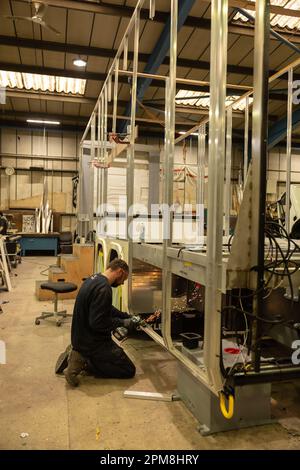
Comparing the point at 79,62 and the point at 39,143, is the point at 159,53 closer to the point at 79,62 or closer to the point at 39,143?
the point at 79,62

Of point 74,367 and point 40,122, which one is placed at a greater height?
point 40,122

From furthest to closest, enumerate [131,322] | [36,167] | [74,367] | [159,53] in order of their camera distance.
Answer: [36,167] → [159,53] → [131,322] → [74,367]

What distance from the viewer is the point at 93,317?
3137 millimetres

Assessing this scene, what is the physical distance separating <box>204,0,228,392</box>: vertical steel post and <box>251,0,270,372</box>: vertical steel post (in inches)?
6.4

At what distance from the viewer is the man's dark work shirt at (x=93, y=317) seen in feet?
10.3

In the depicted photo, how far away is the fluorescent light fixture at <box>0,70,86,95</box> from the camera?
8492mm

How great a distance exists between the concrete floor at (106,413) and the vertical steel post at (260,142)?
93 cm

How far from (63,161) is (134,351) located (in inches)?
419

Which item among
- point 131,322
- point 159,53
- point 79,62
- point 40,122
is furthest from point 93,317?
point 40,122

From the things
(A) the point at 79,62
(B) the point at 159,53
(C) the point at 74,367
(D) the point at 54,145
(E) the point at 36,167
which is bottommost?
(C) the point at 74,367

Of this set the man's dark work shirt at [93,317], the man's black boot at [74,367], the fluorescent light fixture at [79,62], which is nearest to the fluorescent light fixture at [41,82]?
the fluorescent light fixture at [79,62]

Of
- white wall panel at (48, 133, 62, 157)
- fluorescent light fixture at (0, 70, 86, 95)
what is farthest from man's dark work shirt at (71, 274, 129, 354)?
white wall panel at (48, 133, 62, 157)

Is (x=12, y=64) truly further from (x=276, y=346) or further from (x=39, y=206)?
(x=276, y=346)

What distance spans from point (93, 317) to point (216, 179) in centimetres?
175
